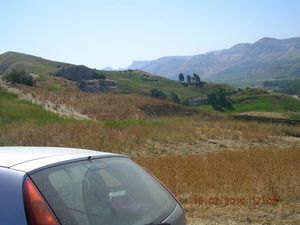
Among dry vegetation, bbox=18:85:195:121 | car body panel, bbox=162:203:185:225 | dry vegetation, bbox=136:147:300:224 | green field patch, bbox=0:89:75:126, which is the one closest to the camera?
car body panel, bbox=162:203:185:225

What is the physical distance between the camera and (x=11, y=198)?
3109 mm

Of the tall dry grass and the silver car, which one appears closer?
the silver car

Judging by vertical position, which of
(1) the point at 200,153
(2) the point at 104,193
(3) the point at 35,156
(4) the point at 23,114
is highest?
(3) the point at 35,156

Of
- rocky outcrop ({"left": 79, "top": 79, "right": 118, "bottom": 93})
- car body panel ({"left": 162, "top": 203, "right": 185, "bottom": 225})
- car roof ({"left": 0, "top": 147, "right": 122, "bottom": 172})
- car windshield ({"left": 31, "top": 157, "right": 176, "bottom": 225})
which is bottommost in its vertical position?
rocky outcrop ({"left": 79, "top": 79, "right": 118, "bottom": 93})

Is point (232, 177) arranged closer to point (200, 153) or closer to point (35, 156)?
point (35, 156)

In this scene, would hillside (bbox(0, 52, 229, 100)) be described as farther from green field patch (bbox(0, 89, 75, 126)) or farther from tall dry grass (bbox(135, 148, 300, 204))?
tall dry grass (bbox(135, 148, 300, 204))

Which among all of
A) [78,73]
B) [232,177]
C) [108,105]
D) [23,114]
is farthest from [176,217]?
[78,73]

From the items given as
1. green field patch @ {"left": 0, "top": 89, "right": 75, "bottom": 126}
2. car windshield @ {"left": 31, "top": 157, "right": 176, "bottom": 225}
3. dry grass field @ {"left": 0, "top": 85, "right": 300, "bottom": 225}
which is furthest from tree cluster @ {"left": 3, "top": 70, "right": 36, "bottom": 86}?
car windshield @ {"left": 31, "top": 157, "right": 176, "bottom": 225}

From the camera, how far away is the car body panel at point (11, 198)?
3.00 meters

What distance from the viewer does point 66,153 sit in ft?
12.1

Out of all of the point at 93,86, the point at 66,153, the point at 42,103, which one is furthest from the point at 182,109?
the point at 93,86

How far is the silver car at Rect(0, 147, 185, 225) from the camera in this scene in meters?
3.03

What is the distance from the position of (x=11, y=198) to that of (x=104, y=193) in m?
0.67

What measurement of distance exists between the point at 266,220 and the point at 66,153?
4.12m
